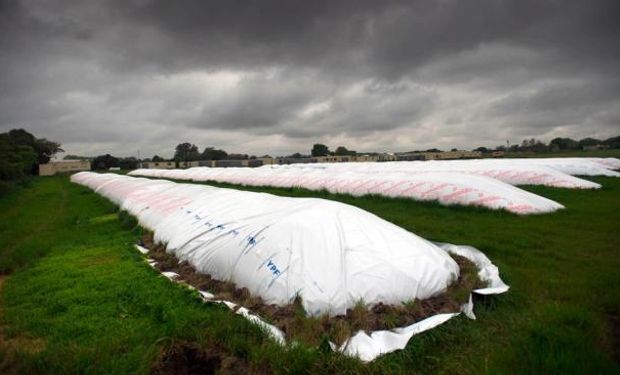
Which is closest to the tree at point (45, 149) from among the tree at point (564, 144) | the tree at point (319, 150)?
the tree at point (319, 150)

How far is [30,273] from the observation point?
248 inches

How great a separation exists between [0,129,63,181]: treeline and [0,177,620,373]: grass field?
30.7 m

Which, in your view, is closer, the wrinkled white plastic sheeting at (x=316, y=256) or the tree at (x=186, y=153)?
the wrinkled white plastic sheeting at (x=316, y=256)

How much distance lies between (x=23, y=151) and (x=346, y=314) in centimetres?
5606

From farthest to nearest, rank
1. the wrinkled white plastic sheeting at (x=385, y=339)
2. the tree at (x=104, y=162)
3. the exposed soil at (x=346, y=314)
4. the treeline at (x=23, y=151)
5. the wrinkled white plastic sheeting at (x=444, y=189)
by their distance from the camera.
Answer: the tree at (x=104, y=162)
the treeline at (x=23, y=151)
the wrinkled white plastic sheeting at (x=444, y=189)
the exposed soil at (x=346, y=314)
the wrinkled white plastic sheeting at (x=385, y=339)

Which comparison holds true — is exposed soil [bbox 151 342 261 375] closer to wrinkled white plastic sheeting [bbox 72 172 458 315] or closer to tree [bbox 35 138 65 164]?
wrinkled white plastic sheeting [bbox 72 172 458 315]

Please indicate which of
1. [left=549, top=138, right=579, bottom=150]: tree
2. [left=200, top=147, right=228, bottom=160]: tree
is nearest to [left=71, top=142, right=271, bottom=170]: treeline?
[left=200, top=147, right=228, bottom=160]: tree

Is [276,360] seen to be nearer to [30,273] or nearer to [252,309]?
[252,309]

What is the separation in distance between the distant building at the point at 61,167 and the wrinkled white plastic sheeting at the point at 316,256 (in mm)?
78744

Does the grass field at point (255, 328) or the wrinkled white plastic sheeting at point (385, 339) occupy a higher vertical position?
the wrinkled white plastic sheeting at point (385, 339)

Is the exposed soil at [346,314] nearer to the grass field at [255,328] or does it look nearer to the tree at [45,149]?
the grass field at [255,328]

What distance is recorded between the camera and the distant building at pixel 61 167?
226ft

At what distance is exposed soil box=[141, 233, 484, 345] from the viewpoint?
3537 millimetres

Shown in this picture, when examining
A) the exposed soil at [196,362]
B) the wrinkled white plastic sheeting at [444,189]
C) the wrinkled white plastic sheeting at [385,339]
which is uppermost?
the wrinkled white plastic sheeting at [444,189]
